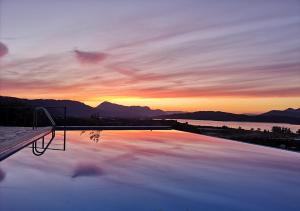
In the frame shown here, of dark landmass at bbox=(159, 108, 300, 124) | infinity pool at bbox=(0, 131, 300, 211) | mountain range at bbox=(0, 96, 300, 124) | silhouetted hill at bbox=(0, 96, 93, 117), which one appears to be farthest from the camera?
dark landmass at bbox=(159, 108, 300, 124)

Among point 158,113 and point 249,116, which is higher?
point 158,113

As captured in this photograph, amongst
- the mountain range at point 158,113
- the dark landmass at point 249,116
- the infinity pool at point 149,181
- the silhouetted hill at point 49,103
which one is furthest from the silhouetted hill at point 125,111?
the infinity pool at point 149,181

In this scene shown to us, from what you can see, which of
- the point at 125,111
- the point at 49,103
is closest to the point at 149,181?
the point at 49,103

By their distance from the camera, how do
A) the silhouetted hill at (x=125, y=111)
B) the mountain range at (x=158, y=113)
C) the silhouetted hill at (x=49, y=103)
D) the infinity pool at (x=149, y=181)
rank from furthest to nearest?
the mountain range at (x=158, y=113), the silhouetted hill at (x=125, y=111), the silhouetted hill at (x=49, y=103), the infinity pool at (x=149, y=181)

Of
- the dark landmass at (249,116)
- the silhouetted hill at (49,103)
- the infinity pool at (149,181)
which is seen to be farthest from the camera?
the dark landmass at (249,116)

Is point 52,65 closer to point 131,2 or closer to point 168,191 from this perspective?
point 131,2

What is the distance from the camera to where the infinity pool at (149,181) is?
371 centimetres

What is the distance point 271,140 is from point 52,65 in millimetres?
8135

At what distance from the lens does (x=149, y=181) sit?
15.9 feet

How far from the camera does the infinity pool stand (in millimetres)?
3711

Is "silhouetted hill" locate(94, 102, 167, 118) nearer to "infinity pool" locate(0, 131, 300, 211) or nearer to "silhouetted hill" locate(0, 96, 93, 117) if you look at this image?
"silhouetted hill" locate(0, 96, 93, 117)

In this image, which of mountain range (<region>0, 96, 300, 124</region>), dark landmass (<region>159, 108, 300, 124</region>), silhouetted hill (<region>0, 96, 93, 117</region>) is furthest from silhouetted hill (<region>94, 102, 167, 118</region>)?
dark landmass (<region>159, 108, 300, 124</region>)

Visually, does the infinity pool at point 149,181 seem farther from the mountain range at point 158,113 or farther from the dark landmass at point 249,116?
the dark landmass at point 249,116

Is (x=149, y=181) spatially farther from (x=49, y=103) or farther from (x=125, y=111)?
(x=125, y=111)
